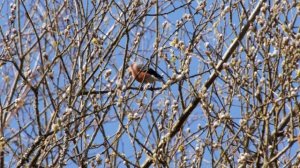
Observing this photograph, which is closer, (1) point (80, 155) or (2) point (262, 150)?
(2) point (262, 150)

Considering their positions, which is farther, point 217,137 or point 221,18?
point 221,18

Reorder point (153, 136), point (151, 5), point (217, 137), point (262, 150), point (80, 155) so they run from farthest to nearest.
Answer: point (151, 5), point (153, 136), point (80, 155), point (217, 137), point (262, 150)

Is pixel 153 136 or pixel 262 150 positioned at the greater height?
pixel 153 136

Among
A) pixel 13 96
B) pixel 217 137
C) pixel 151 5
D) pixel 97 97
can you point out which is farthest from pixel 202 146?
pixel 13 96

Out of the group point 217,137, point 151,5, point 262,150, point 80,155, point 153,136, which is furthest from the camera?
point 151,5

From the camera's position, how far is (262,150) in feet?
12.8

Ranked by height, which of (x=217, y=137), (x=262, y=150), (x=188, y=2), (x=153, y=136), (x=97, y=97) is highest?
(x=188, y=2)

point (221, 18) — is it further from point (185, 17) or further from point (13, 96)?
point (13, 96)

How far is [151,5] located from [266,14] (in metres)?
1.27

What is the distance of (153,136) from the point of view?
16.9 ft

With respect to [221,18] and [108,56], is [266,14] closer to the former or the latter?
[221,18]

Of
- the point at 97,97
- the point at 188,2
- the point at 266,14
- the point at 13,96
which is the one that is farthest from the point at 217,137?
the point at 13,96

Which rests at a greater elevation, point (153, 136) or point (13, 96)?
point (13, 96)

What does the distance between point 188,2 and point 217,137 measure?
1585 millimetres
